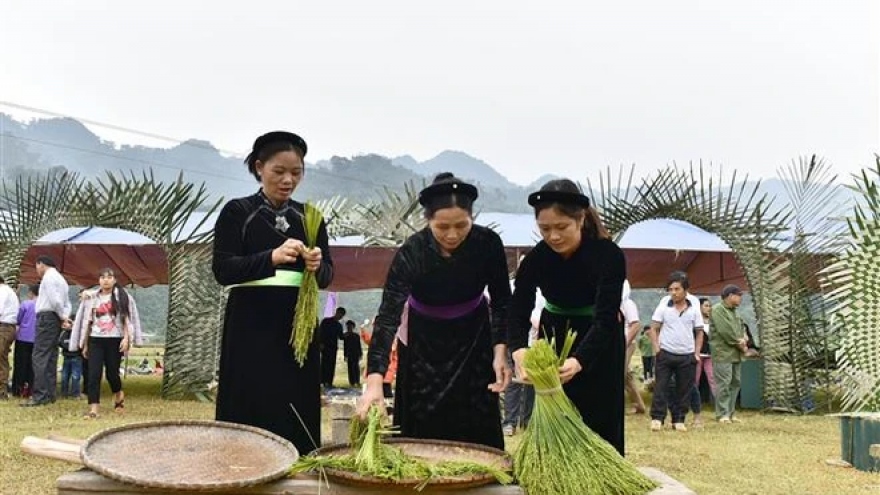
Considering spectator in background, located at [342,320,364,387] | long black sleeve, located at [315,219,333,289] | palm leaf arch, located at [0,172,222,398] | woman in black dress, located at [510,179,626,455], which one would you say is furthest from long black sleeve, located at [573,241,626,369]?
spectator in background, located at [342,320,364,387]

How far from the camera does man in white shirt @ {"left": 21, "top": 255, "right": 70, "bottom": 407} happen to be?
9172 millimetres

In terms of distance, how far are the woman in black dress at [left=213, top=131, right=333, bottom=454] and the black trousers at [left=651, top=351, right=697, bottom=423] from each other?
19.8 ft

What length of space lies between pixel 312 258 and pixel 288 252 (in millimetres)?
120

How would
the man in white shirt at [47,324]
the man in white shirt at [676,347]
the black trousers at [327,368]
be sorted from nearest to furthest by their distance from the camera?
1. the man in white shirt at [676,347]
2. the man in white shirt at [47,324]
3. the black trousers at [327,368]

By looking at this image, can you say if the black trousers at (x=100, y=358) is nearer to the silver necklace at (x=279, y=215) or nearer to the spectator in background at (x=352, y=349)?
the silver necklace at (x=279, y=215)

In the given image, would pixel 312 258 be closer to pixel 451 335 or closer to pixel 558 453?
pixel 451 335

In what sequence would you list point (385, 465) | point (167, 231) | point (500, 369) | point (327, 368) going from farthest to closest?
1. point (327, 368)
2. point (167, 231)
3. point (500, 369)
4. point (385, 465)

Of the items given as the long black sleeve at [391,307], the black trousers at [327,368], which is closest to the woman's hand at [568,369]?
the long black sleeve at [391,307]

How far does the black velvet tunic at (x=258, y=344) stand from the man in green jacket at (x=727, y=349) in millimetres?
7167

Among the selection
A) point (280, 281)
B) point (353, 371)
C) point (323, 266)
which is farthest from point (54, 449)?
point (353, 371)

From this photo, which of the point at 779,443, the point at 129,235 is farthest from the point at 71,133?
the point at 779,443

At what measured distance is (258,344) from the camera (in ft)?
10.5

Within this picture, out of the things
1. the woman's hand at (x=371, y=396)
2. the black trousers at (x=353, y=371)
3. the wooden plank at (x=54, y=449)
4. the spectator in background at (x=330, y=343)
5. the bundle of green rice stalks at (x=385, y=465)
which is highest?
the woman's hand at (x=371, y=396)

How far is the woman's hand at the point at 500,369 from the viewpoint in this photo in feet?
10.3
